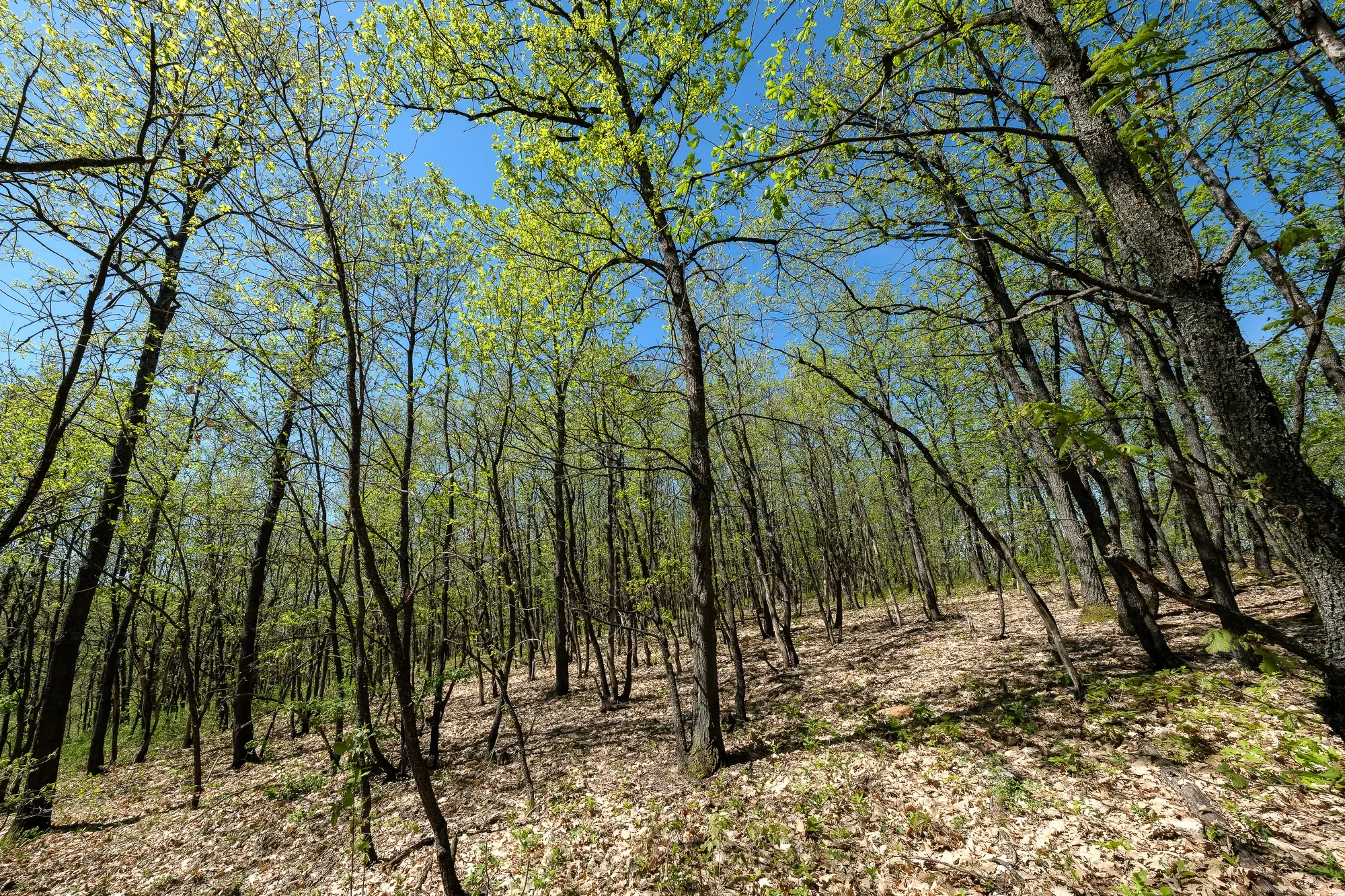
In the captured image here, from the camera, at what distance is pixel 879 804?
4715 mm

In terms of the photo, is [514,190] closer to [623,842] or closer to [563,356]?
[563,356]

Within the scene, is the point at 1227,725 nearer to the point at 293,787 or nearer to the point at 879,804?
the point at 879,804

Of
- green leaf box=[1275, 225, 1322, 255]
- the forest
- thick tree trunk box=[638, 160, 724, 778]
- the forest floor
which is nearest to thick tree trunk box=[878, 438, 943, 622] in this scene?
the forest

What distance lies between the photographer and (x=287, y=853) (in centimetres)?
653

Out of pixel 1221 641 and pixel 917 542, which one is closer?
pixel 1221 641

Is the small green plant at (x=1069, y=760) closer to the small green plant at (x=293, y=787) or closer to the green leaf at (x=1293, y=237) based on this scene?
the green leaf at (x=1293, y=237)

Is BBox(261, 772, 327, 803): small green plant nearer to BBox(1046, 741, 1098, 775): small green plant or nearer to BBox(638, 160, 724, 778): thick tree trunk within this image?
BBox(638, 160, 724, 778): thick tree trunk

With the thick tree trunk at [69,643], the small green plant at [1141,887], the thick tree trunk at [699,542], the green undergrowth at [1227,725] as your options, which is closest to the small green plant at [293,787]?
the thick tree trunk at [69,643]

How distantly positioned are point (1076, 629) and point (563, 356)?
10666mm

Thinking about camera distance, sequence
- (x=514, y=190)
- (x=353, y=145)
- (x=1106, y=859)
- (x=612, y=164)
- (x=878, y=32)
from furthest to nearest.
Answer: (x=514, y=190)
(x=612, y=164)
(x=878, y=32)
(x=353, y=145)
(x=1106, y=859)

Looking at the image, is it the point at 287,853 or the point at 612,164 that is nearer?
the point at 612,164

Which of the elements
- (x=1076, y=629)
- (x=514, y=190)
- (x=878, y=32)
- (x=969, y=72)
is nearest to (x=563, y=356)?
(x=514, y=190)

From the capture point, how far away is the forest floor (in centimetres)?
358

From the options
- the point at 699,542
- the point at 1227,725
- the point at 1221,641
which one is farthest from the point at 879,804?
the point at 1221,641
